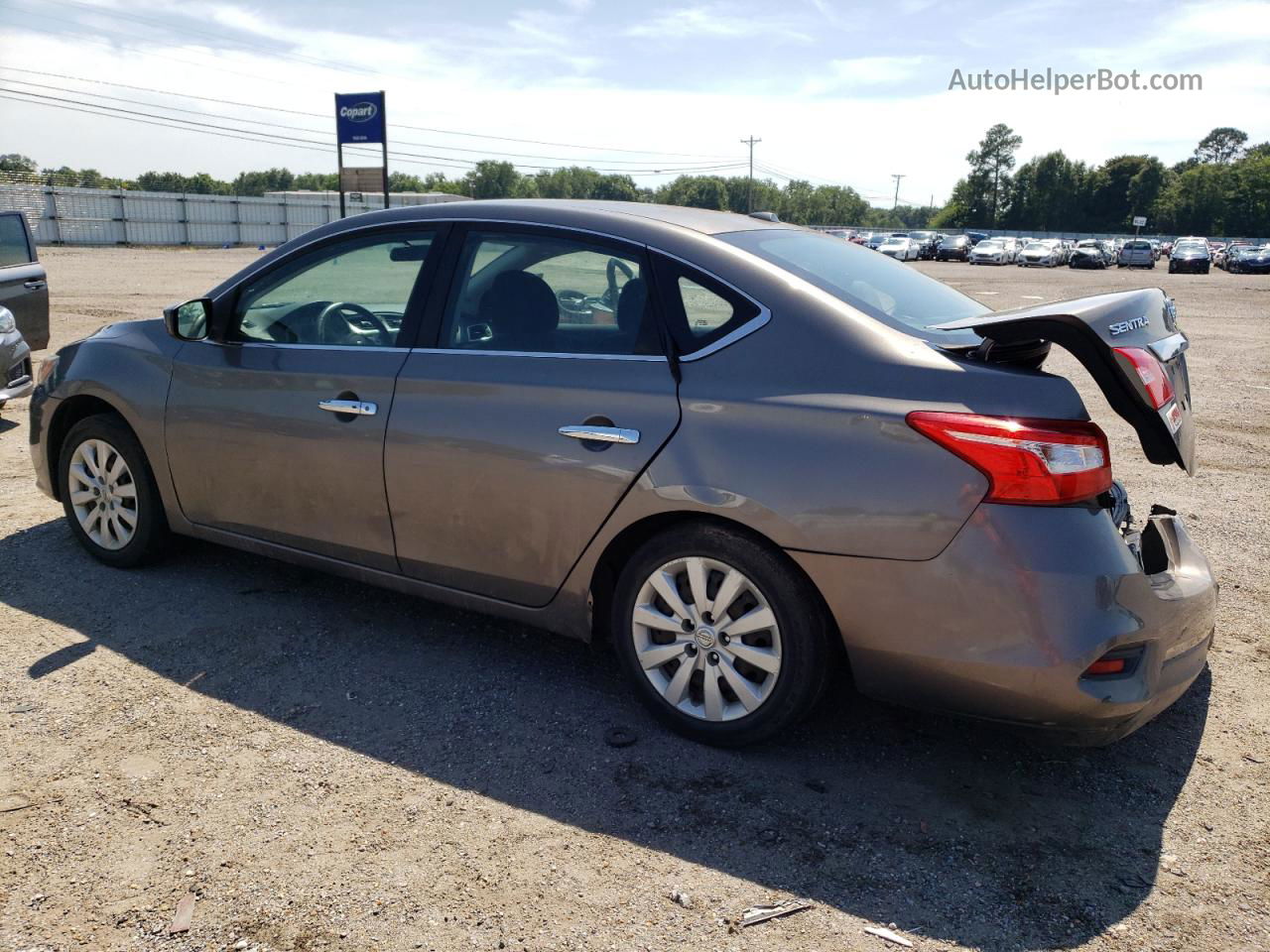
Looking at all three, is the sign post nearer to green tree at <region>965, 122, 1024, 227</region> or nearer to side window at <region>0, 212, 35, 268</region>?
side window at <region>0, 212, 35, 268</region>

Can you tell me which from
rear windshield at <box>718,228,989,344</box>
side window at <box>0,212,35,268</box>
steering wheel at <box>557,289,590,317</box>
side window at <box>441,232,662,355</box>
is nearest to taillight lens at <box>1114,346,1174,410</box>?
rear windshield at <box>718,228,989,344</box>

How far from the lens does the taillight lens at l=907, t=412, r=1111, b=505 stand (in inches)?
107

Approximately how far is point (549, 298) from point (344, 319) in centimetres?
106

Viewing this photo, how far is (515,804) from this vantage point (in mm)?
2994

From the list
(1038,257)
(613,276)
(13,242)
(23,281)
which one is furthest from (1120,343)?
(1038,257)

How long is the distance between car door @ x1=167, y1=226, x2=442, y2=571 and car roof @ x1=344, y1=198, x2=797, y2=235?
0.36 feet

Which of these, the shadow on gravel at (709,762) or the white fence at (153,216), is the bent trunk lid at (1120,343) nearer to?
the shadow on gravel at (709,762)

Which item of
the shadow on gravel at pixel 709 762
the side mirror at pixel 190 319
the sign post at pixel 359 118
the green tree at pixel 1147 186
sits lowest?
the shadow on gravel at pixel 709 762

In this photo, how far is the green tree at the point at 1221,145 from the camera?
156875 millimetres

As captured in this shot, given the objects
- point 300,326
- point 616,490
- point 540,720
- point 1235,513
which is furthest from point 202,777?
point 1235,513

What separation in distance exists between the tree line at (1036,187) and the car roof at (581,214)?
95.9m

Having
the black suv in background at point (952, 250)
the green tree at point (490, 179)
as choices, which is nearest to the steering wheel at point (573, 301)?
the black suv in background at point (952, 250)

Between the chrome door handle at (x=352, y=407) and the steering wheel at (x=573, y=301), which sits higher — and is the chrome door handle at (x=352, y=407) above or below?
below

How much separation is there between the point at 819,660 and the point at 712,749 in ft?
1.67
